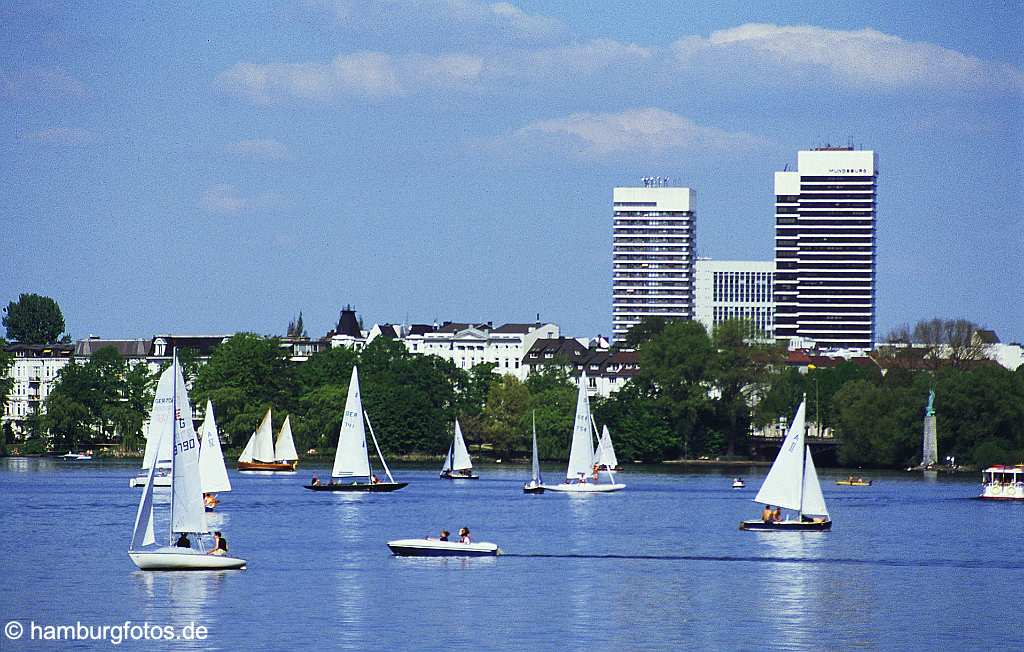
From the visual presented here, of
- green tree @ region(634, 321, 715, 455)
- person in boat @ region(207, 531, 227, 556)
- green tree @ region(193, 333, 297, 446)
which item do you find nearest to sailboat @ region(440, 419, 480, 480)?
green tree @ region(634, 321, 715, 455)

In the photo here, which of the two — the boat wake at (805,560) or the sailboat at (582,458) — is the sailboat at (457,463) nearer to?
the sailboat at (582,458)

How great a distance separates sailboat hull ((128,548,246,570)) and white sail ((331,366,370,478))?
4855 cm

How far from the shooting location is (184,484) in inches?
2344

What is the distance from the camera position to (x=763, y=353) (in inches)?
7259

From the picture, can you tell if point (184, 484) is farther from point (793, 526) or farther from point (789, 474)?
point (793, 526)

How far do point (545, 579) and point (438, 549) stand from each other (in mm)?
6971

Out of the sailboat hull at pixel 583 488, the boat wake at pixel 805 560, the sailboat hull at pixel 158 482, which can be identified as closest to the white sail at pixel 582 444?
the sailboat hull at pixel 583 488

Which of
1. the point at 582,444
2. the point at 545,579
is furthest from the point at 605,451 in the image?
the point at 545,579

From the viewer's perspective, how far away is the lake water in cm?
5006

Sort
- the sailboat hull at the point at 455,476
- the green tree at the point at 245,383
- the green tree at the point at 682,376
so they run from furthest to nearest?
the green tree at the point at 245,383, the green tree at the point at 682,376, the sailboat hull at the point at 455,476

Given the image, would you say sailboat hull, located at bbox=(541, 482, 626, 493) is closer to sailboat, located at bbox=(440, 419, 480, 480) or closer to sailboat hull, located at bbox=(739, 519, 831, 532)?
sailboat, located at bbox=(440, 419, 480, 480)

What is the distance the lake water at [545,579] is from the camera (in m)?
50.1

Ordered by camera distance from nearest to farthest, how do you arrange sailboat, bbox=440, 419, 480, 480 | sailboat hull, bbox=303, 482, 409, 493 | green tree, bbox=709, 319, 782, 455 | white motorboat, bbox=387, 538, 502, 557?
1. white motorboat, bbox=387, 538, 502, 557
2. sailboat hull, bbox=303, 482, 409, 493
3. sailboat, bbox=440, 419, 480, 480
4. green tree, bbox=709, 319, 782, 455

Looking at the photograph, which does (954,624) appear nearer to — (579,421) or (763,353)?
(579,421)
